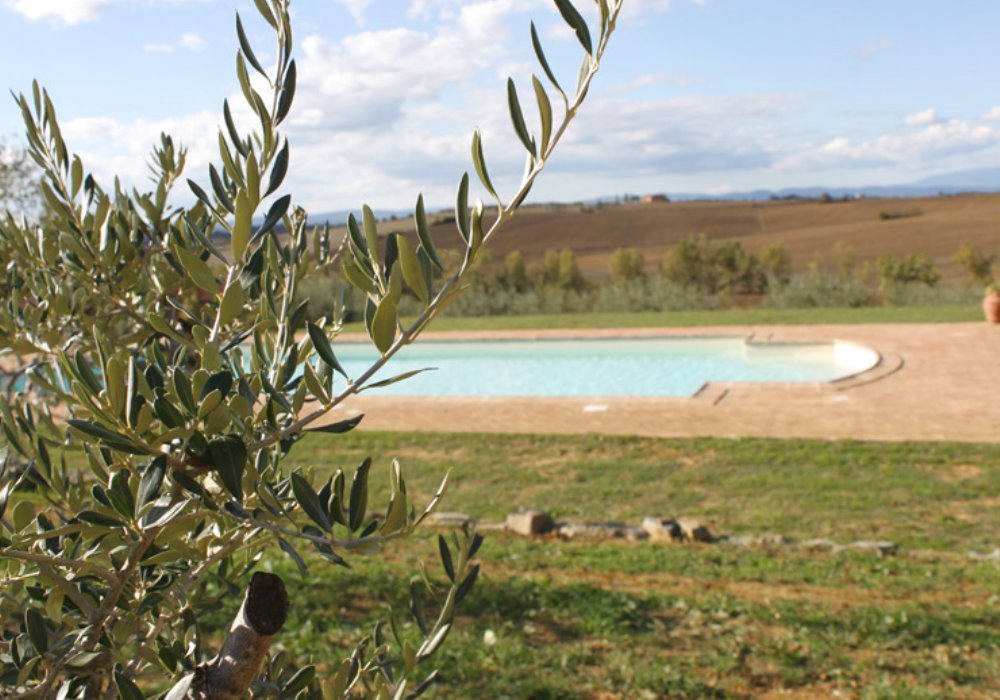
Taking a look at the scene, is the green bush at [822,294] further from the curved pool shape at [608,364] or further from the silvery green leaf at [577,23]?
the silvery green leaf at [577,23]

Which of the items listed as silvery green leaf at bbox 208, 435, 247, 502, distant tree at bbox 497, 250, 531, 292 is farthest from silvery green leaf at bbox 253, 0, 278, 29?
distant tree at bbox 497, 250, 531, 292

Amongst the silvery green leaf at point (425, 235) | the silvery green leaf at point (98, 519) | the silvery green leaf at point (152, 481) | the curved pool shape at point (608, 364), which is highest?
the silvery green leaf at point (425, 235)

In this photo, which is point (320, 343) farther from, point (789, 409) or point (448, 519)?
point (789, 409)

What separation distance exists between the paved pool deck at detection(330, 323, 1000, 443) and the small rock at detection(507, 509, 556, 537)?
10.3 ft

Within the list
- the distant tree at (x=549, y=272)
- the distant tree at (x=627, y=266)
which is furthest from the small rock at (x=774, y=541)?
the distant tree at (x=549, y=272)

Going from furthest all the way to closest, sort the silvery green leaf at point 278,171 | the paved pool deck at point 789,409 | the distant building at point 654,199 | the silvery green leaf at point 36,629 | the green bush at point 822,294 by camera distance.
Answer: the distant building at point 654,199
the green bush at point 822,294
the paved pool deck at point 789,409
the silvery green leaf at point 36,629
the silvery green leaf at point 278,171

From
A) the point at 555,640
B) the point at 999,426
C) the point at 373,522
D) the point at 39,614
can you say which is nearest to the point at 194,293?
the point at 39,614

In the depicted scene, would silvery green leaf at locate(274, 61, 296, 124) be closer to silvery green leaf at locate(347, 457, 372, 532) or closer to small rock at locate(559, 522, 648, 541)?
silvery green leaf at locate(347, 457, 372, 532)

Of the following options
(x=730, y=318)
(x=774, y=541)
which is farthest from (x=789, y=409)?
(x=730, y=318)

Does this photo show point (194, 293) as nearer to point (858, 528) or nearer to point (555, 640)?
point (555, 640)

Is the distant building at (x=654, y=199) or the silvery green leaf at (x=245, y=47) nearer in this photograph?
the silvery green leaf at (x=245, y=47)

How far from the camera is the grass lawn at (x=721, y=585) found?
425 centimetres

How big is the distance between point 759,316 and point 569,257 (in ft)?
28.6

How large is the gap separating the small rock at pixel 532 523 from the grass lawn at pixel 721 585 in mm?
154
